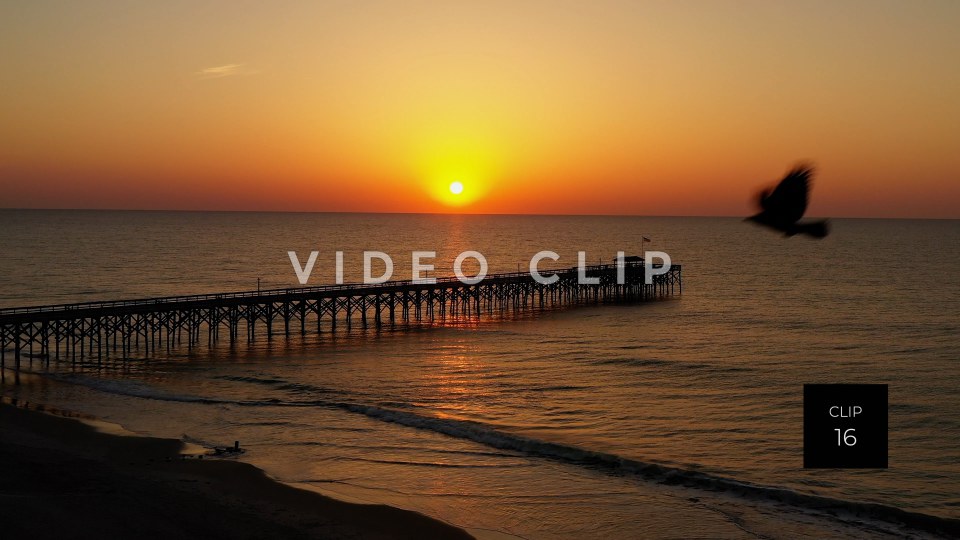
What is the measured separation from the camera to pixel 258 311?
5712 cm

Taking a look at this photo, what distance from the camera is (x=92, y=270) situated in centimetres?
9612

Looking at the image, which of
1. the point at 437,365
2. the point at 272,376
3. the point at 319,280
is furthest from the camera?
the point at 319,280

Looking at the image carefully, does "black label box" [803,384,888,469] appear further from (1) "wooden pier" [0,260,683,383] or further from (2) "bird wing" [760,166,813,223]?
(1) "wooden pier" [0,260,683,383]

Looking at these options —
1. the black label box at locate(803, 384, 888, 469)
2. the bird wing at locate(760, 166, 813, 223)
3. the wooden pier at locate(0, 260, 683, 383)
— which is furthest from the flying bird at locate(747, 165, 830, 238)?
the wooden pier at locate(0, 260, 683, 383)

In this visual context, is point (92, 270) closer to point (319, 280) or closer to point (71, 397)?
point (319, 280)

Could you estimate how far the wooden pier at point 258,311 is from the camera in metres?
40.8

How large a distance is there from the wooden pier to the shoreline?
1656 centimetres

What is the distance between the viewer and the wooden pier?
134 ft

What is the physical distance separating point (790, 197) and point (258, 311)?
5379cm

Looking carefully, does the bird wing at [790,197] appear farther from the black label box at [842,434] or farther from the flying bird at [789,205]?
the black label box at [842,434]

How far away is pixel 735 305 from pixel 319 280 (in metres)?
45.4

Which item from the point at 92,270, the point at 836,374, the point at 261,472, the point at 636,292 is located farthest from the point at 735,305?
the point at 92,270

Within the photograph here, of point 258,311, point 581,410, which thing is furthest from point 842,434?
point 258,311

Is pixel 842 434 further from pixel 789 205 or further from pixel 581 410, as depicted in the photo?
pixel 789 205
